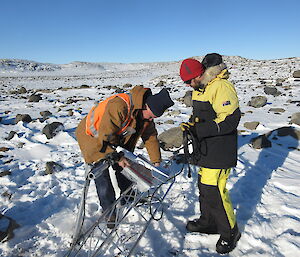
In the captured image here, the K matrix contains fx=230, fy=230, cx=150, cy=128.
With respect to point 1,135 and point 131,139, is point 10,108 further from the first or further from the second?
point 131,139

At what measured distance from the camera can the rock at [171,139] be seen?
18.4ft

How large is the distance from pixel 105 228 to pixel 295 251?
7.34ft

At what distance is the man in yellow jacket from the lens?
2.20m

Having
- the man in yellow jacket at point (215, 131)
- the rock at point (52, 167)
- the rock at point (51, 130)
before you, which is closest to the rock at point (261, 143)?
the man in yellow jacket at point (215, 131)

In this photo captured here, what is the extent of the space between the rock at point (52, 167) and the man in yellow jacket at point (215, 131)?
3038mm

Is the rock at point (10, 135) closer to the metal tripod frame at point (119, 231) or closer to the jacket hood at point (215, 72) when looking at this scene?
the metal tripod frame at point (119, 231)

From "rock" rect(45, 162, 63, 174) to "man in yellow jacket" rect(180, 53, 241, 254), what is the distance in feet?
9.97

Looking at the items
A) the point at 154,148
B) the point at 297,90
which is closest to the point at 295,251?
the point at 154,148

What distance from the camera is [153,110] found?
2377 mm

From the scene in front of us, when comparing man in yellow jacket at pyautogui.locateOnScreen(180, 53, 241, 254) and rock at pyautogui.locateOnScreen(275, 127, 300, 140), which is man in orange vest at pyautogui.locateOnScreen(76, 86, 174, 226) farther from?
rock at pyautogui.locateOnScreen(275, 127, 300, 140)

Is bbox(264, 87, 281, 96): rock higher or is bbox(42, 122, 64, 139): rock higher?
bbox(264, 87, 281, 96): rock

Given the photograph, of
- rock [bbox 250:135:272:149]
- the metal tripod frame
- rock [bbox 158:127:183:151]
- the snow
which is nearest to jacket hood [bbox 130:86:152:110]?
the metal tripod frame

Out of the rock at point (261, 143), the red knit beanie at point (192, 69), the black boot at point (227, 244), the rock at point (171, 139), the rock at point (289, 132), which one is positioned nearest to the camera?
the red knit beanie at point (192, 69)

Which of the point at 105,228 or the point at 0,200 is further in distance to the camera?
the point at 0,200
